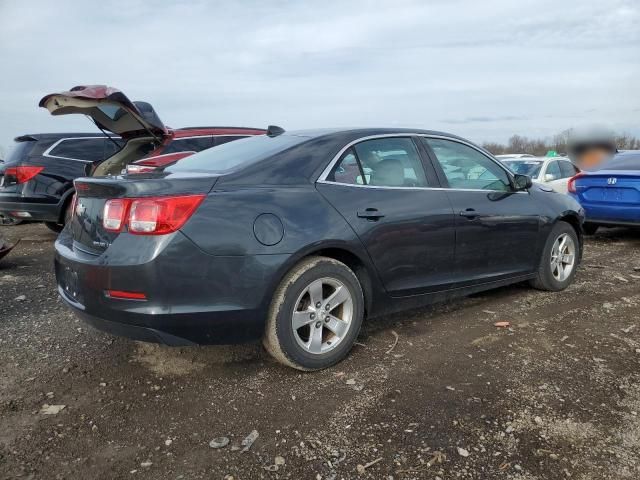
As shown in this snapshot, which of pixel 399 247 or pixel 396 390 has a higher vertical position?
pixel 399 247

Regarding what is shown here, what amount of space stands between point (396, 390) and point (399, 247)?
99 cm

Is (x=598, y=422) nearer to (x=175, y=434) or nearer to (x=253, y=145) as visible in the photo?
(x=175, y=434)

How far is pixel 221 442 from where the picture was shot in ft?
8.29

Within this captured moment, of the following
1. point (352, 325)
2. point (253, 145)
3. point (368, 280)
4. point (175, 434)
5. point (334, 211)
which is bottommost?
point (175, 434)

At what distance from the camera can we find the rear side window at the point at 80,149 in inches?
316

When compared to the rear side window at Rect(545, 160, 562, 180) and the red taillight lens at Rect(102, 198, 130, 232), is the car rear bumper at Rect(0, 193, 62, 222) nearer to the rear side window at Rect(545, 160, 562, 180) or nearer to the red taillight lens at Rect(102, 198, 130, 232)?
the red taillight lens at Rect(102, 198, 130, 232)

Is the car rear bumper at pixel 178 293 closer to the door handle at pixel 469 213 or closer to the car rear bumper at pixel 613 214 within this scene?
the door handle at pixel 469 213

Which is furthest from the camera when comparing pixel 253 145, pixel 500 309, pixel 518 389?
pixel 500 309

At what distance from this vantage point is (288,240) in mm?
3020

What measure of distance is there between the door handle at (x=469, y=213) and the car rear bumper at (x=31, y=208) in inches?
242

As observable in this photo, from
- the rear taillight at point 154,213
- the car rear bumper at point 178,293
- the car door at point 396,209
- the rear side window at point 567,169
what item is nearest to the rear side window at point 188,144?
the car door at point 396,209

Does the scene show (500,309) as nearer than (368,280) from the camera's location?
No

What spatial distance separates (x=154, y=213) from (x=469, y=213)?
240cm

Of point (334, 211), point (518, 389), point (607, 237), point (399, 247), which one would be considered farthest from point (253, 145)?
point (607, 237)
